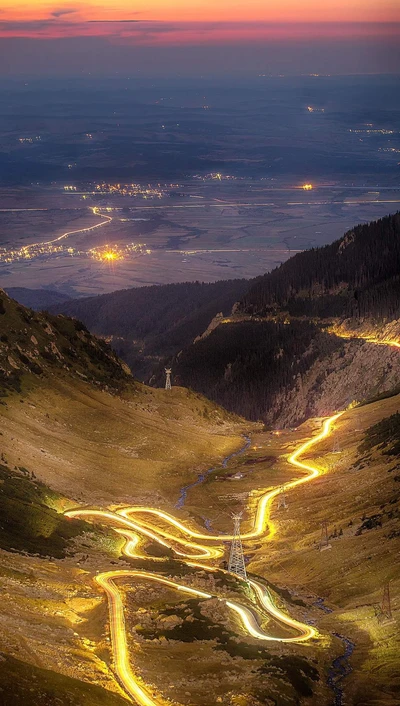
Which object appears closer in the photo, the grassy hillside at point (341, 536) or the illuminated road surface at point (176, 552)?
the illuminated road surface at point (176, 552)

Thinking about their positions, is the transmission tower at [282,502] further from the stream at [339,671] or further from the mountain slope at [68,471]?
the stream at [339,671]

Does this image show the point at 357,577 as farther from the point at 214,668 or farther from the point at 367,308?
the point at 367,308

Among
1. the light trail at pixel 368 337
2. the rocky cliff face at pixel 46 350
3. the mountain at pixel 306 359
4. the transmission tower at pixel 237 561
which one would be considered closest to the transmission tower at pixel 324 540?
the transmission tower at pixel 237 561

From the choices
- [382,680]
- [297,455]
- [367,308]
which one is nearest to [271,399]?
[367,308]

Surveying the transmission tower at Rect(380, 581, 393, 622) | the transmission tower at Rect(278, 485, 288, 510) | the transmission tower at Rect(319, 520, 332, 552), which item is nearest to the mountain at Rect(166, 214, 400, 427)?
the transmission tower at Rect(278, 485, 288, 510)

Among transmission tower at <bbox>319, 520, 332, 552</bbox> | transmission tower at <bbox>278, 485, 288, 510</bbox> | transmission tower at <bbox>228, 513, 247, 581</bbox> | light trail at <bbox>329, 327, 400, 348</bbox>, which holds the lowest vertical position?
transmission tower at <bbox>228, 513, 247, 581</bbox>

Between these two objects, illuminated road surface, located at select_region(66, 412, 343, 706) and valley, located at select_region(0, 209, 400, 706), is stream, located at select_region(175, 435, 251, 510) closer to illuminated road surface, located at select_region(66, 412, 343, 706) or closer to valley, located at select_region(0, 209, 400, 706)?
valley, located at select_region(0, 209, 400, 706)

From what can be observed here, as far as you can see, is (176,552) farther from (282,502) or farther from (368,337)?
(368,337)

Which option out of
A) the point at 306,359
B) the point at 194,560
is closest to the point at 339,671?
the point at 194,560
